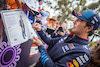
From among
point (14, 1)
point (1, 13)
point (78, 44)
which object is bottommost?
point (78, 44)

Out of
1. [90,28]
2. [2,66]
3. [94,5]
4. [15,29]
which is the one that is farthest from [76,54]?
[94,5]

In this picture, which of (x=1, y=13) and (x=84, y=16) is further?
(x=84, y=16)

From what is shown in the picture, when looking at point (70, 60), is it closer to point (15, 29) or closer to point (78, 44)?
point (78, 44)

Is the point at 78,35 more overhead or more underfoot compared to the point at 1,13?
more underfoot

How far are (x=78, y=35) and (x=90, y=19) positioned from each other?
32 cm

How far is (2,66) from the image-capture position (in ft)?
2.56

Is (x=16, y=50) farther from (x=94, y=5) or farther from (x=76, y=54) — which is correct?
(x=94, y=5)

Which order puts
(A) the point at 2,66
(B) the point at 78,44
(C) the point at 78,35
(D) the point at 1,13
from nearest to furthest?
(D) the point at 1,13, (A) the point at 2,66, (B) the point at 78,44, (C) the point at 78,35

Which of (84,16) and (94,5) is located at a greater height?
(94,5)

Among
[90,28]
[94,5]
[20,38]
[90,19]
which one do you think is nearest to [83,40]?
[90,28]

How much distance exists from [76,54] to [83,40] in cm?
33

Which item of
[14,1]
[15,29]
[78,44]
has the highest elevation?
[14,1]

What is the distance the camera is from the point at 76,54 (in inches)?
36.1

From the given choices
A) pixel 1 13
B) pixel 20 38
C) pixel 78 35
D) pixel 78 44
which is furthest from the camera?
pixel 78 35
